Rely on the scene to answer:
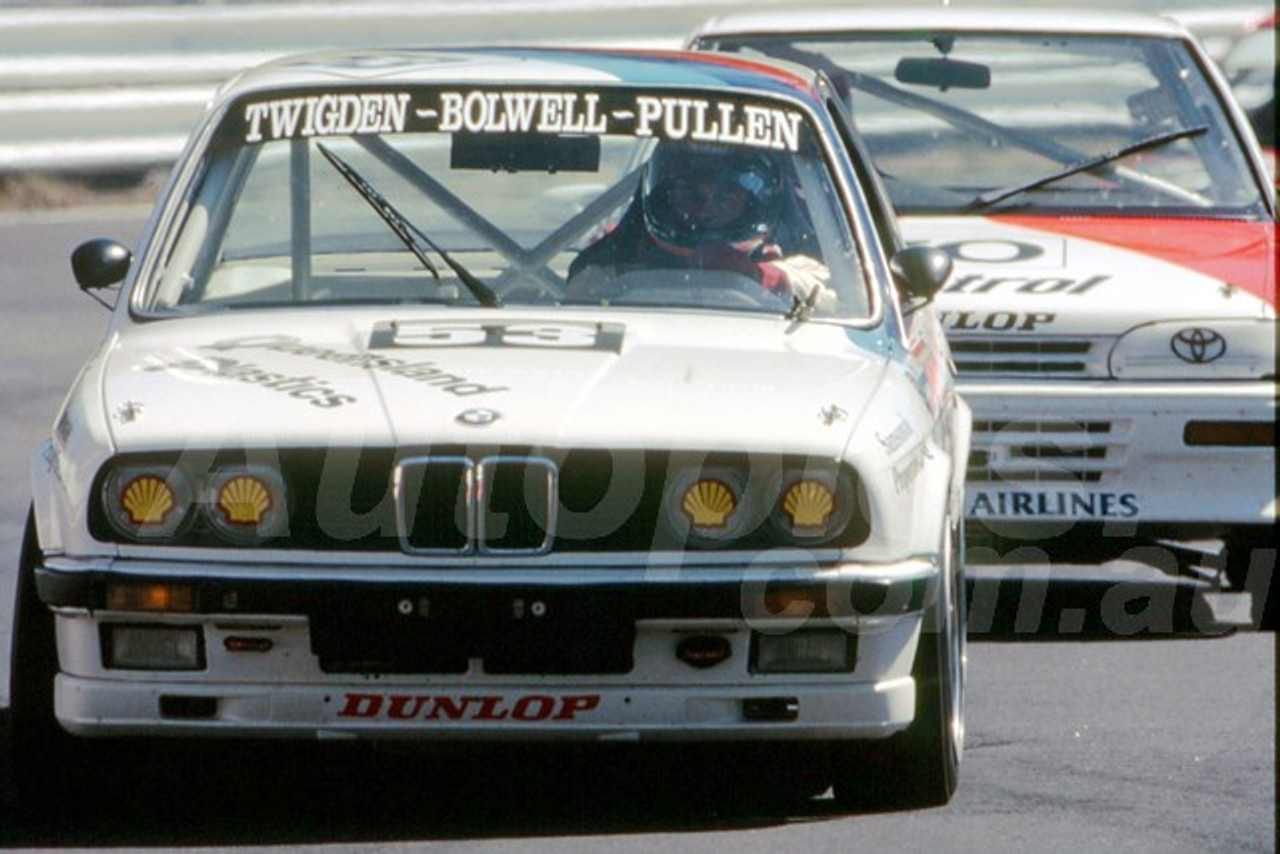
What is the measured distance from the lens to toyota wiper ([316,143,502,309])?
6922 millimetres

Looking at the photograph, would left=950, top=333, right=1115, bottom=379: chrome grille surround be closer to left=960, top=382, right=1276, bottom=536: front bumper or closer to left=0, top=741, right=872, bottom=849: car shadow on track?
left=960, top=382, right=1276, bottom=536: front bumper

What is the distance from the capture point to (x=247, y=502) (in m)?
5.98

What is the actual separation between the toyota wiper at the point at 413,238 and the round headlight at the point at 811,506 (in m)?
1.11

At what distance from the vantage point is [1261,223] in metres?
9.56

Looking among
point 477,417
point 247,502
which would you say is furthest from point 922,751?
point 247,502

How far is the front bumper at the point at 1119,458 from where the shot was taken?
8711 mm

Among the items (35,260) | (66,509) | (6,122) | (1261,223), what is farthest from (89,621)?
(6,122)

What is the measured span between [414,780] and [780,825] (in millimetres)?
857

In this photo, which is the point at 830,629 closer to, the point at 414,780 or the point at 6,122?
the point at 414,780

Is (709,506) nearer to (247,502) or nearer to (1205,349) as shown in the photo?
(247,502)

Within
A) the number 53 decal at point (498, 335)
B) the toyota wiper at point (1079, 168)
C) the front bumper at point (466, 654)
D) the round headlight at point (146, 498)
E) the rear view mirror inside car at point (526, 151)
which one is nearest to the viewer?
the front bumper at point (466, 654)

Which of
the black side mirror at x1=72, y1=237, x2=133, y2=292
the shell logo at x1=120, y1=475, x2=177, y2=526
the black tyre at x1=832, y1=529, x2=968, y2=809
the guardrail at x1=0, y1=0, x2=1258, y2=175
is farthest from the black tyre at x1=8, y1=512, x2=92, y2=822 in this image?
the guardrail at x1=0, y1=0, x2=1258, y2=175

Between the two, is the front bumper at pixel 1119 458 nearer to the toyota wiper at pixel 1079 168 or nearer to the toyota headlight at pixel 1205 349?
the toyota headlight at pixel 1205 349

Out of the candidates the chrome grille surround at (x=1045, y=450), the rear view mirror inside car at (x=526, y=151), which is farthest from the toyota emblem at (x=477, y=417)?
the chrome grille surround at (x=1045, y=450)
